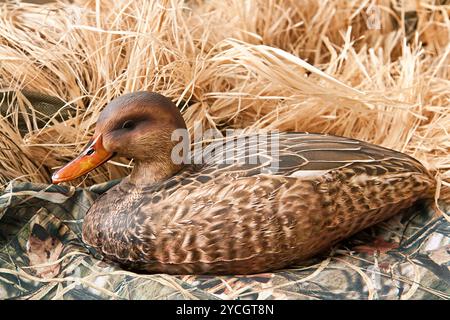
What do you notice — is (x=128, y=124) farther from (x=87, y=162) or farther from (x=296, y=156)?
(x=296, y=156)

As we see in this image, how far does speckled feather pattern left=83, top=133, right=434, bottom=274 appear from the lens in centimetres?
92

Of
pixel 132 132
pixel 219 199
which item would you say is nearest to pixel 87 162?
pixel 132 132

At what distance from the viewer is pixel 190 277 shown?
932 mm

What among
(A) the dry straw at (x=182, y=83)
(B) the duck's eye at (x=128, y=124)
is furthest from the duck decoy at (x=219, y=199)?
(A) the dry straw at (x=182, y=83)


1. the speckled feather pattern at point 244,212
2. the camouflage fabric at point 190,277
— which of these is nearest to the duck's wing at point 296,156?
the speckled feather pattern at point 244,212

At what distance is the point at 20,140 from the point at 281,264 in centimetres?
53

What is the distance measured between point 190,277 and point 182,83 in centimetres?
45

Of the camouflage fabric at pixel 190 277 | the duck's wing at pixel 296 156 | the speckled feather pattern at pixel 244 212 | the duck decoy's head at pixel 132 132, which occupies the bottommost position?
the camouflage fabric at pixel 190 277

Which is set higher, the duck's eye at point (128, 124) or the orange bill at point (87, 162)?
the duck's eye at point (128, 124)

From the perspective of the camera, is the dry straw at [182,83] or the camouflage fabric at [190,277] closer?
the camouflage fabric at [190,277]

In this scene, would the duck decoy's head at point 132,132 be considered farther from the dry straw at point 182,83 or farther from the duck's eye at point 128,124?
the dry straw at point 182,83

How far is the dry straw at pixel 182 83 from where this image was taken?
3.87 feet

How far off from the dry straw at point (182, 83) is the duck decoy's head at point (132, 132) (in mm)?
204
